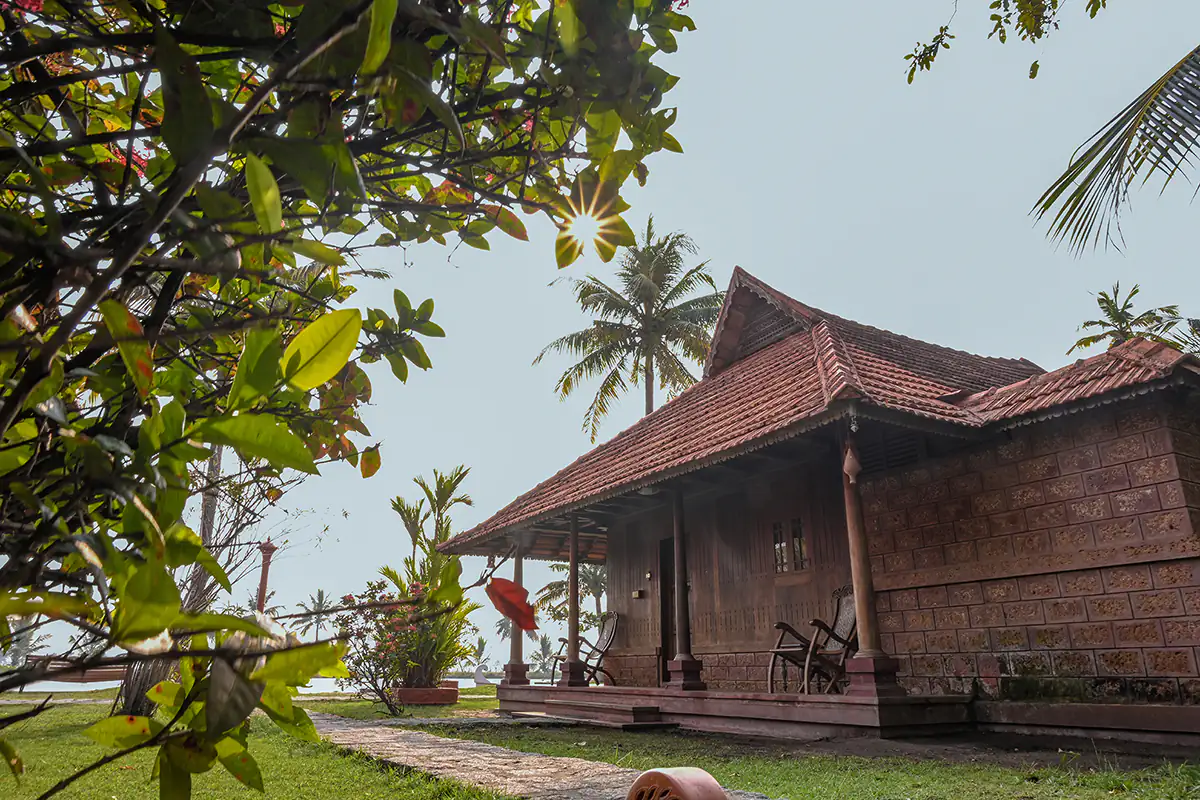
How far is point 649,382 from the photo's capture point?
24.1m

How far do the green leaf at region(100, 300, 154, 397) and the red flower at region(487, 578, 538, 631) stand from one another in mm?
422

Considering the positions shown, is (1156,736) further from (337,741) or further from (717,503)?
(337,741)

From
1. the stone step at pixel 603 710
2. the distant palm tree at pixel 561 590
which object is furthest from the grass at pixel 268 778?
the distant palm tree at pixel 561 590

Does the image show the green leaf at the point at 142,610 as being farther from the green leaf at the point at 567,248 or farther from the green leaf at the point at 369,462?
the green leaf at the point at 369,462

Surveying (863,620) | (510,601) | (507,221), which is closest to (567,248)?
(507,221)

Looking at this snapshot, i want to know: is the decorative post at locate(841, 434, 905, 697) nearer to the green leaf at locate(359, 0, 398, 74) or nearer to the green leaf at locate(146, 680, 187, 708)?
the green leaf at locate(146, 680, 187, 708)

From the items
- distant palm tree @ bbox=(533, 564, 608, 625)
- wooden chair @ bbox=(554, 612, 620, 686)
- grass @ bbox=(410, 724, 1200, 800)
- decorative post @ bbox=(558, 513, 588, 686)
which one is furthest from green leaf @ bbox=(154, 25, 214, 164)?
distant palm tree @ bbox=(533, 564, 608, 625)

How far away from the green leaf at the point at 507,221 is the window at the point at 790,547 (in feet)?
26.9

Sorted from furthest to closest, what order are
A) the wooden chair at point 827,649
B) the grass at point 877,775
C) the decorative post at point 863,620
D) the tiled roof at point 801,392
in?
the wooden chair at point 827,649 < the tiled roof at point 801,392 < the decorative post at point 863,620 < the grass at point 877,775

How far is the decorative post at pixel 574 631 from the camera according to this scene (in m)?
10.6

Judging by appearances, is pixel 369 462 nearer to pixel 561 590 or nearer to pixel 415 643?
pixel 415 643

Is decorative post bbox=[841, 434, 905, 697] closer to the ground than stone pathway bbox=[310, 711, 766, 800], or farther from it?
farther from it

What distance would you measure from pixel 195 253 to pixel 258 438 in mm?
272

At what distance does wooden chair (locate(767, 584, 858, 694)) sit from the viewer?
734cm
